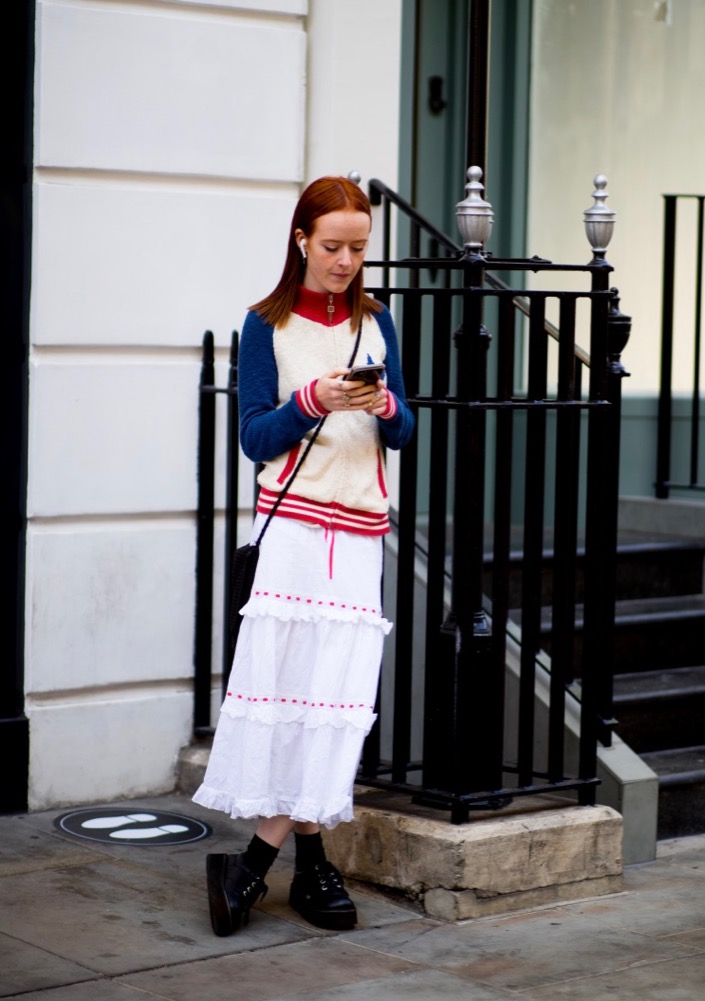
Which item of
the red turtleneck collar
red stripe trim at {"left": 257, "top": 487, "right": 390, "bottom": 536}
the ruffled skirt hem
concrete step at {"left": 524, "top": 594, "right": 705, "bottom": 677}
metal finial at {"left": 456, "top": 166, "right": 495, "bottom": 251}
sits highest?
metal finial at {"left": 456, "top": 166, "right": 495, "bottom": 251}

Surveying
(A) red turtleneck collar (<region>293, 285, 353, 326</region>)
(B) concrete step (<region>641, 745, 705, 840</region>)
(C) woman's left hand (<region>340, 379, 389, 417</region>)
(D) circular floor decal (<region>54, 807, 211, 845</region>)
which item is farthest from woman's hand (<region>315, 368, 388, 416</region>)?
(B) concrete step (<region>641, 745, 705, 840</region>)

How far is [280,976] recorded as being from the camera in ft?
13.8

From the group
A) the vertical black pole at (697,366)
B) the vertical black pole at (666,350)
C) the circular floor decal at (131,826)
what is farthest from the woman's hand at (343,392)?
the vertical black pole at (666,350)

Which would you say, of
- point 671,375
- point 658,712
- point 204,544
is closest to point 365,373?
point 204,544

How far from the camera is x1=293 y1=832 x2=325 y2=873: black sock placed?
4.65 meters

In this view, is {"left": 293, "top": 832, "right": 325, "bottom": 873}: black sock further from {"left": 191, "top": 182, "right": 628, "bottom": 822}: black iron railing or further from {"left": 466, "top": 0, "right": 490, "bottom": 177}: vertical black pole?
{"left": 466, "top": 0, "right": 490, "bottom": 177}: vertical black pole

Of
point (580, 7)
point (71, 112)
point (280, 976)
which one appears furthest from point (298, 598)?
point (580, 7)

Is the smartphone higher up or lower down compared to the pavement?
higher up

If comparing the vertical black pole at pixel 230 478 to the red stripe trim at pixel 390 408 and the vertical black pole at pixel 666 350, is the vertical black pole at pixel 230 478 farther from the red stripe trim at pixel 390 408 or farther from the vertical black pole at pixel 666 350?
the vertical black pole at pixel 666 350

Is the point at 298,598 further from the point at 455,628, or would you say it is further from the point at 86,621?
the point at 86,621

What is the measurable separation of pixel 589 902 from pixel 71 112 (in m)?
3.03

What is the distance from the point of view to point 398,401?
14.8ft

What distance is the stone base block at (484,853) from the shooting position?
187 inches

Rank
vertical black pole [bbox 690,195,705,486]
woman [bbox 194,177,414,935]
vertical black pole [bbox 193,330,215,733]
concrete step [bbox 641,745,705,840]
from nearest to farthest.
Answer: woman [bbox 194,177,414,935] → concrete step [bbox 641,745,705,840] → vertical black pole [bbox 193,330,215,733] → vertical black pole [bbox 690,195,705,486]
